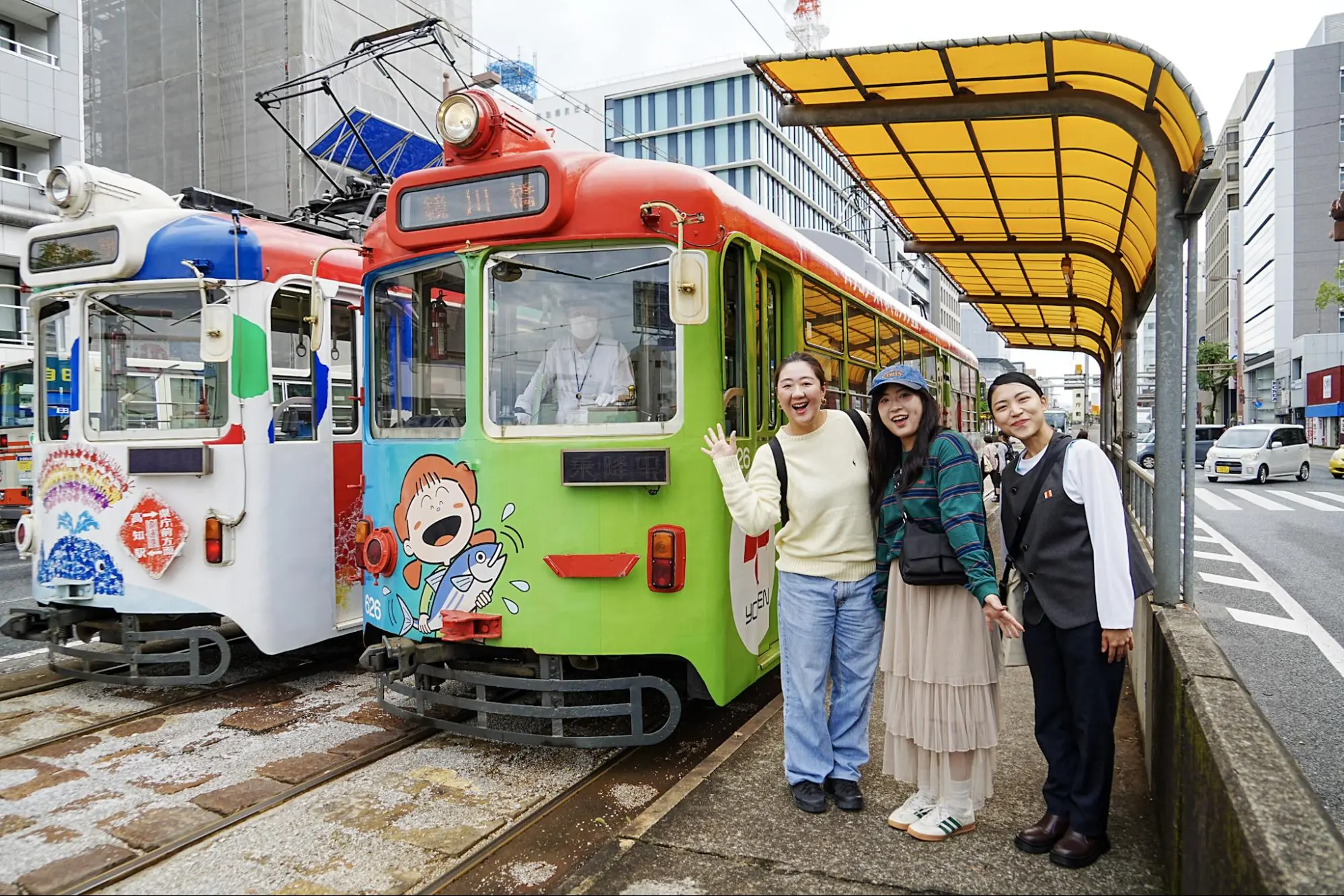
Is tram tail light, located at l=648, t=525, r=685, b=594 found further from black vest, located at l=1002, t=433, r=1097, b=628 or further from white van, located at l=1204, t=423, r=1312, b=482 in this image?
white van, located at l=1204, t=423, r=1312, b=482

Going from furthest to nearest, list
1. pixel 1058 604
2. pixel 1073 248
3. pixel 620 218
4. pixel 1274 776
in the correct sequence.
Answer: pixel 1073 248 → pixel 620 218 → pixel 1058 604 → pixel 1274 776

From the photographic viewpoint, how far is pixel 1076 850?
3393 mm

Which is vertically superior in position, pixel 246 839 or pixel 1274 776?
pixel 1274 776

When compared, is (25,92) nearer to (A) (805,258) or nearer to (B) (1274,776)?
(A) (805,258)

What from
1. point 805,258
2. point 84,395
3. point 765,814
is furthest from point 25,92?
point 765,814

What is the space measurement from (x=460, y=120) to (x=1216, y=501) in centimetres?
1996

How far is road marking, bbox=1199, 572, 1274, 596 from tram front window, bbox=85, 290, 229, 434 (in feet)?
33.4

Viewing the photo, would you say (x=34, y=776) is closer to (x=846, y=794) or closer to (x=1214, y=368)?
(x=846, y=794)

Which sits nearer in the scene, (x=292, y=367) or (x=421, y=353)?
(x=421, y=353)

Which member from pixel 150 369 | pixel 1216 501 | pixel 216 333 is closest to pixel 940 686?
pixel 216 333

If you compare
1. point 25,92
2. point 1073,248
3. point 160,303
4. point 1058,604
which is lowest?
point 1058,604

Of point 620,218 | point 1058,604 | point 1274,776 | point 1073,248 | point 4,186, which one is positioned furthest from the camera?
point 4,186

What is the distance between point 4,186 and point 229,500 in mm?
21674

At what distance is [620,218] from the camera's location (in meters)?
4.54
